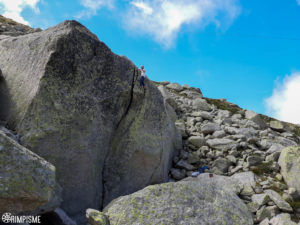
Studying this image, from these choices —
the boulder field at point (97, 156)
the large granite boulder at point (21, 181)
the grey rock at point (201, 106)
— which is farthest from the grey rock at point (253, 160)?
the large granite boulder at point (21, 181)

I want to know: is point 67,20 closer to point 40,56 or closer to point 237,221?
point 40,56

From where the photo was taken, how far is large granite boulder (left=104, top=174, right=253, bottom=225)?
32.7 ft

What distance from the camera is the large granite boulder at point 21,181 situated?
7727 mm

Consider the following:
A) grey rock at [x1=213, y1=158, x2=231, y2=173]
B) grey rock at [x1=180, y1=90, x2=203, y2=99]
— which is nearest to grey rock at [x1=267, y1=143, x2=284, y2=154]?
grey rock at [x1=213, y1=158, x2=231, y2=173]

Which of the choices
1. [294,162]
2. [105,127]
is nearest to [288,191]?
[294,162]

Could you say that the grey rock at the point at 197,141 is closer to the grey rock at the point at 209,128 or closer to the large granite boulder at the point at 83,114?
the grey rock at the point at 209,128

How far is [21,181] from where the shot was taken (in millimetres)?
7938

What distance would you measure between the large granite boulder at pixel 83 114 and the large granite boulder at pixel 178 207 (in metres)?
3.12

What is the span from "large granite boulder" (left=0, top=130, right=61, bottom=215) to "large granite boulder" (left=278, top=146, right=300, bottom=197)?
15876 millimetres

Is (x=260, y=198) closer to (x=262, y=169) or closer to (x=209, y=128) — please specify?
(x=262, y=169)

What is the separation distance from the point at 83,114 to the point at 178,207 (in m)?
6.64

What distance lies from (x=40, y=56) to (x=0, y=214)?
8255mm

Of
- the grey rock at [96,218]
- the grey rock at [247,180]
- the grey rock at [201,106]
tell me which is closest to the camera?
the grey rock at [96,218]

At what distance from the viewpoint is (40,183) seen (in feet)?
27.3
